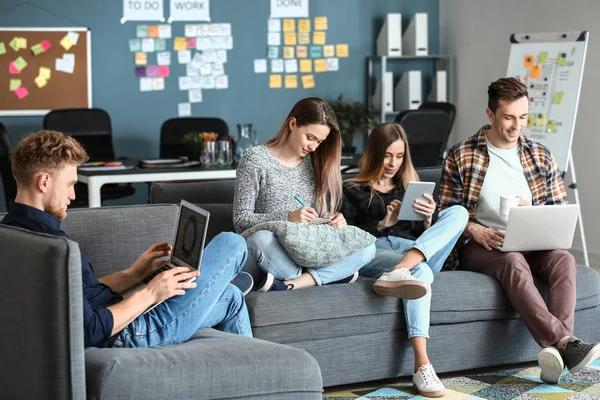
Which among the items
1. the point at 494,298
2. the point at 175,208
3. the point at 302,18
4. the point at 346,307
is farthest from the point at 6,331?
the point at 302,18

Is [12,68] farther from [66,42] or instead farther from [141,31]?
[141,31]

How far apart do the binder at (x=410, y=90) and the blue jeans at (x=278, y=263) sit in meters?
4.12

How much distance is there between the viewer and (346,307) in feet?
10.3

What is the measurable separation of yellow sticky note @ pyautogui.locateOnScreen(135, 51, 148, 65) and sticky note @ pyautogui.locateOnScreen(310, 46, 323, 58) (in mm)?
1325

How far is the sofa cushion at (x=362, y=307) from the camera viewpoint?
9.91 ft

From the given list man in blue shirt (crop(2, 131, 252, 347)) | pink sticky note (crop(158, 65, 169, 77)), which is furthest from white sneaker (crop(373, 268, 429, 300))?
pink sticky note (crop(158, 65, 169, 77))

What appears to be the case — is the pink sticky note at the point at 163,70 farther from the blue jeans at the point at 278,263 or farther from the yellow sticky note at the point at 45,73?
the blue jeans at the point at 278,263

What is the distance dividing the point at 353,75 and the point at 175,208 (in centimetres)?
455

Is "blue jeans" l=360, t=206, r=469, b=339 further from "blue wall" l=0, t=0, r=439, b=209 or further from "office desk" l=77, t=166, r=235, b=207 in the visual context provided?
"blue wall" l=0, t=0, r=439, b=209

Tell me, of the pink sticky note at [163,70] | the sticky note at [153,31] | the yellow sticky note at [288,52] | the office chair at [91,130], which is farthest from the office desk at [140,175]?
the yellow sticky note at [288,52]

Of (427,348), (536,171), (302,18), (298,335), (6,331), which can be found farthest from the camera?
(302,18)

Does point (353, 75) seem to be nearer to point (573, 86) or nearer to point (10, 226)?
point (573, 86)

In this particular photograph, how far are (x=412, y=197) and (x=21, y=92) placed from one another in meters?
3.98

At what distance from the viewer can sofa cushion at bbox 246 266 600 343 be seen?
9.91ft
